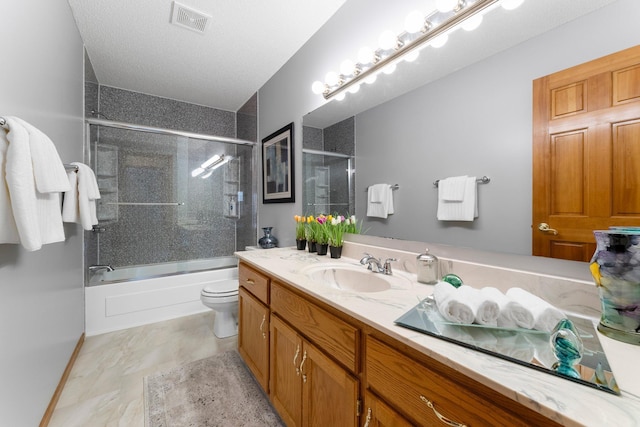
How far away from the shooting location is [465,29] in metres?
1.08

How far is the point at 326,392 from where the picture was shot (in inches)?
36.8

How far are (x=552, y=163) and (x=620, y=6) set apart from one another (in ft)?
1.44

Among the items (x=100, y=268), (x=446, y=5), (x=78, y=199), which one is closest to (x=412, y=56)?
(x=446, y=5)

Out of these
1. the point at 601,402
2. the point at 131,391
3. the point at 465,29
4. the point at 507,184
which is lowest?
the point at 131,391

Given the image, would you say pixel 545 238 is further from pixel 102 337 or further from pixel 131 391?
pixel 102 337

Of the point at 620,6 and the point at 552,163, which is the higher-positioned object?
the point at 620,6

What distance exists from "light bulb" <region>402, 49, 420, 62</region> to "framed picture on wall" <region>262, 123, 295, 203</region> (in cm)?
118

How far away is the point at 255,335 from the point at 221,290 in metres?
0.81

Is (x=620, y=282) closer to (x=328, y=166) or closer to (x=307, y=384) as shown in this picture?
(x=307, y=384)

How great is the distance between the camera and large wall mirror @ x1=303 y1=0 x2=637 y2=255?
81 centimetres

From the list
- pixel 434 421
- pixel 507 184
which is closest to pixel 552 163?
pixel 507 184

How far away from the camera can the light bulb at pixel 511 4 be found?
93 cm

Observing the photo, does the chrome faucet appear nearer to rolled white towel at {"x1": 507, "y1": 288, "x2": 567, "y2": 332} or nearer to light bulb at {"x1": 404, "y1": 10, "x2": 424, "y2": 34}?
rolled white towel at {"x1": 507, "y1": 288, "x2": 567, "y2": 332}

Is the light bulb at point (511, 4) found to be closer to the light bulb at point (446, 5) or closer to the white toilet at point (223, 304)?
the light bulb at point (446, 5)
